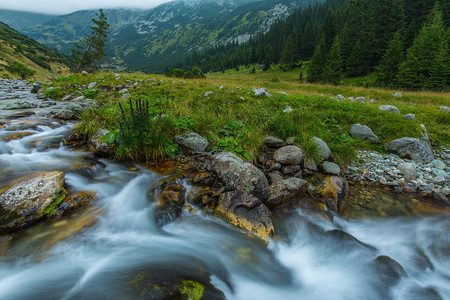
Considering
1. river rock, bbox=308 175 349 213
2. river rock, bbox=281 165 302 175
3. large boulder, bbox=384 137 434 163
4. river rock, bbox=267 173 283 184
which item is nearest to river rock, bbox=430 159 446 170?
large boulder, bbox=384 137 434 163

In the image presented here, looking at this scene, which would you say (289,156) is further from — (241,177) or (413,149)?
(413,149)

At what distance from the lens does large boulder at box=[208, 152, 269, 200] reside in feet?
14.0

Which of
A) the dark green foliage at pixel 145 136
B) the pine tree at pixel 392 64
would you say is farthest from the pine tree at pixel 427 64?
the dark green foliage at pixel 145 136

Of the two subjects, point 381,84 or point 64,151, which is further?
point 381,84

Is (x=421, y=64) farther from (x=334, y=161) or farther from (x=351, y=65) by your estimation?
(x=334, y=161)

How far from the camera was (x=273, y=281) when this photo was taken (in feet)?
10.5

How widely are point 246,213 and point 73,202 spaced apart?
330 cm

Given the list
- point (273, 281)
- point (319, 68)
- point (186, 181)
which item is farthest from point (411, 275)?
point (319, 68)

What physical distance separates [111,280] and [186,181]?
2321 mm

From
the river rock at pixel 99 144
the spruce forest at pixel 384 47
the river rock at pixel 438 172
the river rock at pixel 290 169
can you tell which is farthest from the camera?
the spruce forest at pixel 384 47

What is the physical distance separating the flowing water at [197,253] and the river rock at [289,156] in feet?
5.02

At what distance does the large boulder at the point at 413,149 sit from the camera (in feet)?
20.9

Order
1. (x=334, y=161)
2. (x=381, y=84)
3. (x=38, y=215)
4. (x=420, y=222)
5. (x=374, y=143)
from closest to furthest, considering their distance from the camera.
→ 1. (x=38, y=215)
2. (x=420, y=222)
3. (x=334, y=161)
4. (x=374, y=143)
5. (x=381, y=84)

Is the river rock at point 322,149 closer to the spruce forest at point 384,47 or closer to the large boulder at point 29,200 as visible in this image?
the large boulder at point 29,200
